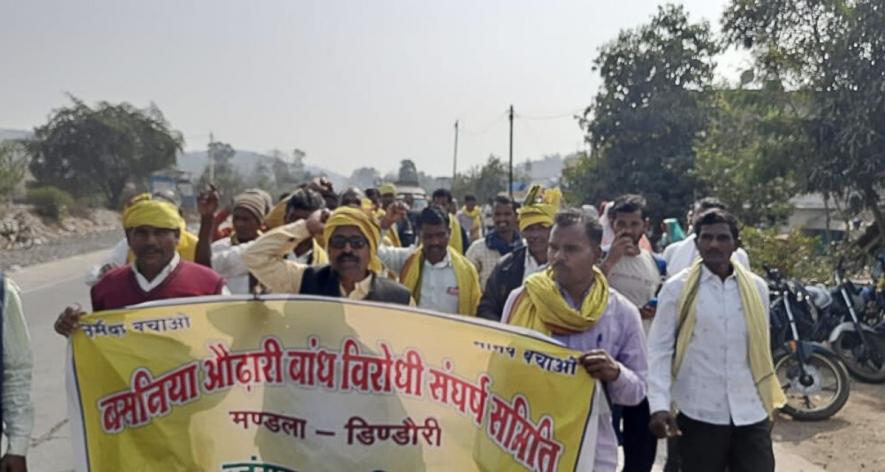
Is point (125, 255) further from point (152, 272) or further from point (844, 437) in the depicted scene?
point (844, 437)

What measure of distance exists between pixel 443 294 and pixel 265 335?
2039 millimetres

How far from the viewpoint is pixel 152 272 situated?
145 inches

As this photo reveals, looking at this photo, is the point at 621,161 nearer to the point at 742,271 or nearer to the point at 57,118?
the point at 742,271

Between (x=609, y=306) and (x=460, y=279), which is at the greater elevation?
(x=609, y=306)

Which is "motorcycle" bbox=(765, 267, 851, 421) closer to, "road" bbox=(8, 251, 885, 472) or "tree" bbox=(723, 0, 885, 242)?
"road" bbox=(8, 251, 885, 472)

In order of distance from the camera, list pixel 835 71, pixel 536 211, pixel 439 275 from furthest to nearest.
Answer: pixel 835 71
pixel 536 211
pixel 439 275

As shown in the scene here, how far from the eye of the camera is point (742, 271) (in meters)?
3.79

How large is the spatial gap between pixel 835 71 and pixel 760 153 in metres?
1.61

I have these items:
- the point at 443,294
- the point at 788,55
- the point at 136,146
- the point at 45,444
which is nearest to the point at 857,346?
the point at 788,55

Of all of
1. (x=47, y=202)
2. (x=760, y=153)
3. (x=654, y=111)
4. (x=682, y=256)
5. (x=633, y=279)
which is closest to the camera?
(x=633, y=279)

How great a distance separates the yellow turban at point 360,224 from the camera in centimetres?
367

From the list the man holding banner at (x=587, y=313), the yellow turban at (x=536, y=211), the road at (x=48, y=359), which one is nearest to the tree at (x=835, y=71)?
the yellow turban at (x=536, y=211)

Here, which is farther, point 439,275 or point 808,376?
point 808,376

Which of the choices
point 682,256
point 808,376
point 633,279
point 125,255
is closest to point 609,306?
point 633,279
